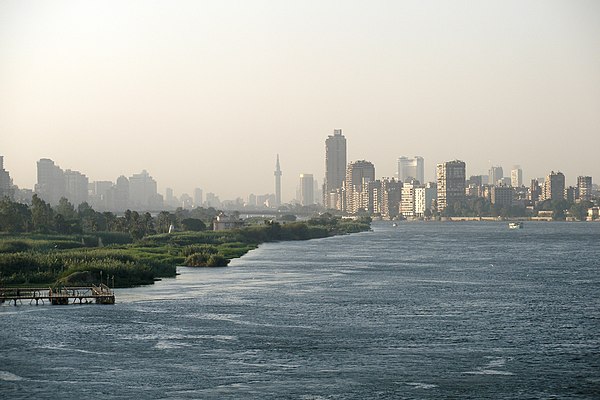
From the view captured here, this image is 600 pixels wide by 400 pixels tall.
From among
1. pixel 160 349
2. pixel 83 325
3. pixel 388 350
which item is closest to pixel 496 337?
pixel 388 350

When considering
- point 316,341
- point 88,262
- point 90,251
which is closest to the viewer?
point 316,341

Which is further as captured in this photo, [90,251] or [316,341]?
[90,251]

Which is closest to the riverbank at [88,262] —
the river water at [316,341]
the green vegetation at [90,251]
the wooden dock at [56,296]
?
the green vegetation at [90,251]

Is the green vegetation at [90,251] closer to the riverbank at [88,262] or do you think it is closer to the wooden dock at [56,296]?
the riverbank at [88,262]

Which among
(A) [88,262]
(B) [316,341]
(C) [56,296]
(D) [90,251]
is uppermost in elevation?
(D) [90,251]

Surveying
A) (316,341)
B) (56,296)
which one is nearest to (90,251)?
(56,296)

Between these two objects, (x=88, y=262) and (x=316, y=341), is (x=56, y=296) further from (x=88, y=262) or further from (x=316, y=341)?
(x=316, y=341)

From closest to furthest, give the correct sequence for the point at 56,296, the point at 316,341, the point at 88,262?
1. the point at 316,341
2. the point at 56,296
3. the point at 88,262
